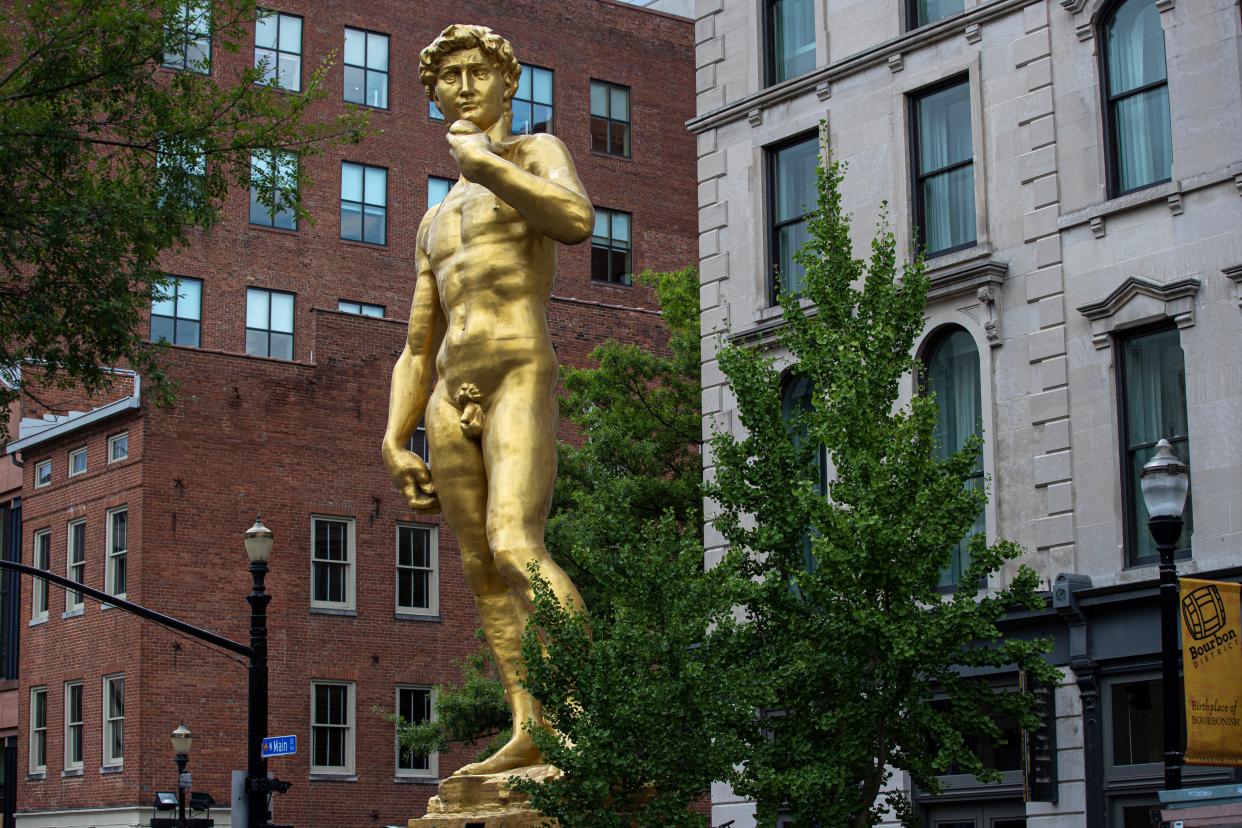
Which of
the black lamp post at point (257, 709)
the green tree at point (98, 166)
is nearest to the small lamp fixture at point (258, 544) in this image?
the black lamp post at point (257, 709)

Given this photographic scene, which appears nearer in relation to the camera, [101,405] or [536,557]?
[536,557]

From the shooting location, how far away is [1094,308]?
22984mm

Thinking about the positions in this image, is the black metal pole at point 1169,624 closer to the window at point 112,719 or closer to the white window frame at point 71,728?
the window at point 112,719

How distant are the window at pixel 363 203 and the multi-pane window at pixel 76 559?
12.6 meters

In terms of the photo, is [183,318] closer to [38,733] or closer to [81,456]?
[81,456]

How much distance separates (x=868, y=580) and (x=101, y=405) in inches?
1229

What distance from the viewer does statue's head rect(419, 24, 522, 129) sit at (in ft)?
39.6

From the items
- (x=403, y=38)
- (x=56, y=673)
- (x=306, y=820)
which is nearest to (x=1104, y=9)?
(x=306, y=820)

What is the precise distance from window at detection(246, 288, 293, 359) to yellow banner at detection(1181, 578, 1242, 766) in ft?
122

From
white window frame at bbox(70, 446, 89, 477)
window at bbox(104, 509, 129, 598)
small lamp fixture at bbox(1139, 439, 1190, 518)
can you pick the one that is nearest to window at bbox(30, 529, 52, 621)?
white window frame at bbox(70, 446, 89, 477)

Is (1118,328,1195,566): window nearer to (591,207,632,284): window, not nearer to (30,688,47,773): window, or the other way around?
(30,688,47,773): window

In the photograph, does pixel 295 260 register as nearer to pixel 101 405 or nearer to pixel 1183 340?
pixel 101 405

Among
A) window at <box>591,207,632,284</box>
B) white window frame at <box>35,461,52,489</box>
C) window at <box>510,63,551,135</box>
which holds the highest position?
window at <box>510,63,551,135</box>

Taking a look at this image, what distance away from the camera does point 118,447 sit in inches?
1679
